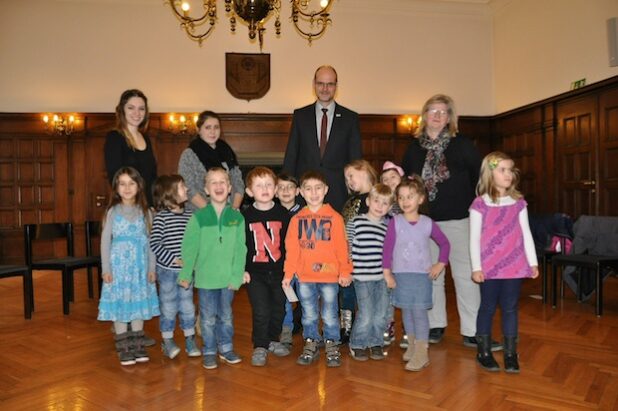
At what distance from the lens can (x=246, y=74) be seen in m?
9.49

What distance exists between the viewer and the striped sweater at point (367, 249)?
3.14 m

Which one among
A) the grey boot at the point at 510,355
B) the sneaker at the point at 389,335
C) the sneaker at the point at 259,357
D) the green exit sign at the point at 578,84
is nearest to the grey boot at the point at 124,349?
the sneaker at the point at 259,357

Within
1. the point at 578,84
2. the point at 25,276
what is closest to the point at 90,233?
the point at 25,276

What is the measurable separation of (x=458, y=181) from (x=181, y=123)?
6.93m

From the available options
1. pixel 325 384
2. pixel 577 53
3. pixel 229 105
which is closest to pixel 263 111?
pixel 229 105

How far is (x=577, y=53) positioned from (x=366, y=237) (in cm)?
650

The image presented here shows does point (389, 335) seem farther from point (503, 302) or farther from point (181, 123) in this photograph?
point (181, 123)

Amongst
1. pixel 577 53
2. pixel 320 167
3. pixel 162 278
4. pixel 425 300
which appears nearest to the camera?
pixel 425 300

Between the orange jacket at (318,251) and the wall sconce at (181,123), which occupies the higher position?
the wall sconce at (181,123)

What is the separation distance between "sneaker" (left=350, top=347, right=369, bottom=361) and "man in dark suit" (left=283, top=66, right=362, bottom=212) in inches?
40.9

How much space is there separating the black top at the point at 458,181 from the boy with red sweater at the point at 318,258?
0.78 m

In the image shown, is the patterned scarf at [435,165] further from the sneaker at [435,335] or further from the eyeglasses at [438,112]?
the sneaker at [435,335]

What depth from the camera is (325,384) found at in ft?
9.15

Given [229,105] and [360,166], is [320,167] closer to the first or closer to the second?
[360,166]
